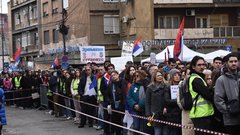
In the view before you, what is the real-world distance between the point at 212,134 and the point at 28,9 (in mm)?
56809

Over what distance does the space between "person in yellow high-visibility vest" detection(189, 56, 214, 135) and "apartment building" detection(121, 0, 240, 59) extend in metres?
30.9

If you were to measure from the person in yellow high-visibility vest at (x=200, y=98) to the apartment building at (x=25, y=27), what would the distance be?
50537 millimetres

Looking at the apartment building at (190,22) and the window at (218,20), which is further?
the window at (218,20)

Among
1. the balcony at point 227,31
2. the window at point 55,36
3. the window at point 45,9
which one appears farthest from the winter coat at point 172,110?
the window at point 45,9

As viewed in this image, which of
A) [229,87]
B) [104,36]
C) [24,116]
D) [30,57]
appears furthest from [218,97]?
[30,57]

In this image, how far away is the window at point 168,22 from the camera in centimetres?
4153

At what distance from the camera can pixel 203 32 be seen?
4038 cm

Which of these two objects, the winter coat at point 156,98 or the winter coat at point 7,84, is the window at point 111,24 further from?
the winter coat at point 156,98

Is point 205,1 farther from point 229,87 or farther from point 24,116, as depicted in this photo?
point 229,87

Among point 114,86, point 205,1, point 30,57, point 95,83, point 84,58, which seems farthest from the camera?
point 30,57

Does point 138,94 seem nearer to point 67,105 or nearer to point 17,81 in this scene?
point 67,105

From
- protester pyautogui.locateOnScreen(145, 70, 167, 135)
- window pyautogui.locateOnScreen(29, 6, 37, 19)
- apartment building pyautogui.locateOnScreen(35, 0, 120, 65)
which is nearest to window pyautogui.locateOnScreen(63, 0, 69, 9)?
apartment building pyautogui.locateOnScreen(35, 0, 120, 65)

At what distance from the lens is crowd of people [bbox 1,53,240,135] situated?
8023 millimetres

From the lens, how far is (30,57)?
62.9 m
